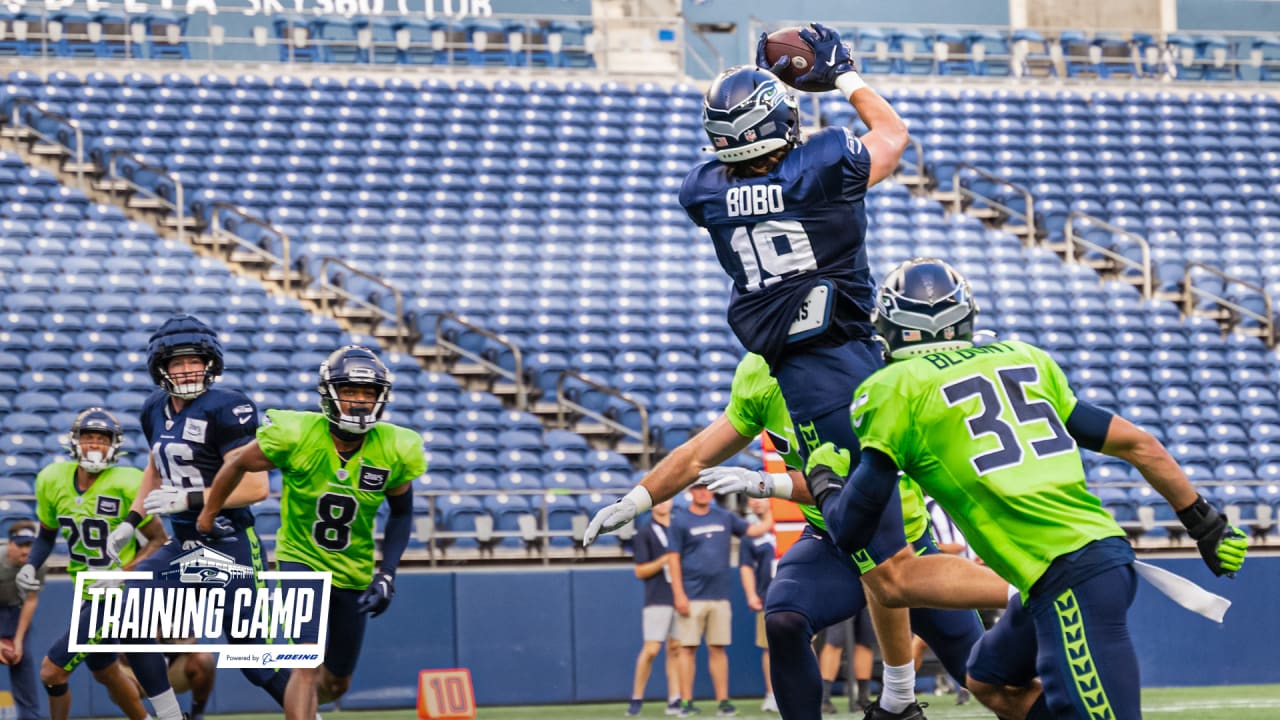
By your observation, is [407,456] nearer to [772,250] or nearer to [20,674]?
[772,250]

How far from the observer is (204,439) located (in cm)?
784

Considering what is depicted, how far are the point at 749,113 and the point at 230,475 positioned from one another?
10.4 ft

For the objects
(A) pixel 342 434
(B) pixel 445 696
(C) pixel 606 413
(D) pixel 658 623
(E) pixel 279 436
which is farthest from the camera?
(C) pixel 606 413

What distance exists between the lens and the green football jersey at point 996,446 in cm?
445

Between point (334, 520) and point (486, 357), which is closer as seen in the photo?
point (334, 520)

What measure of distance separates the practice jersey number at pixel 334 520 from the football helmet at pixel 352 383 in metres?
0.33

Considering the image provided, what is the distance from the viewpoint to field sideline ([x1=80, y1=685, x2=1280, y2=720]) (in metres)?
10.0

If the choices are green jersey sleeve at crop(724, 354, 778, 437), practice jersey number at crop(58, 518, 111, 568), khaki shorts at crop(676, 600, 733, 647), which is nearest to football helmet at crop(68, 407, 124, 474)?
practice jersey number at crop(58, 518, 111, 568)

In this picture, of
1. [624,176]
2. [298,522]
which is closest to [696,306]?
[624,176]

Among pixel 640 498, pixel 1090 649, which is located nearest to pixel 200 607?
pixel 640 498

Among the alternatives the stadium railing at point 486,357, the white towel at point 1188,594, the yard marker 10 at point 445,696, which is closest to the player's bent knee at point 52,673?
the yard marker 10 at point 445,696

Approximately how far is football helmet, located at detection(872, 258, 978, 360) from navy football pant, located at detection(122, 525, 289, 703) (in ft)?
12.9

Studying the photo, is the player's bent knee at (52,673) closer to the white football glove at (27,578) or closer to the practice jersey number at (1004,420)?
the white football glove at (27,578)

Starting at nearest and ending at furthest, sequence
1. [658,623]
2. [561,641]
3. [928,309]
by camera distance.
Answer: [928,309]
[658,623]
[561,641]
